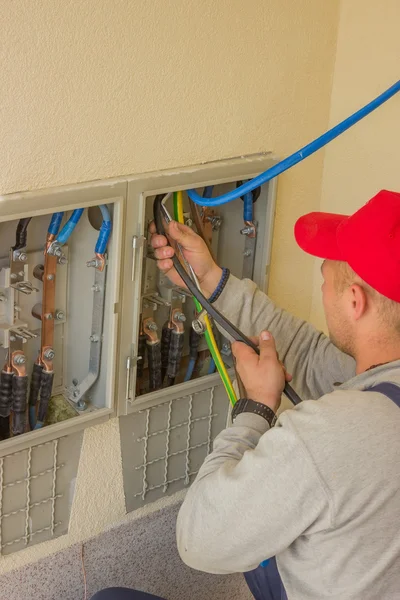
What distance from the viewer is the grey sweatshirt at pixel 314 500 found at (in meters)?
1.19

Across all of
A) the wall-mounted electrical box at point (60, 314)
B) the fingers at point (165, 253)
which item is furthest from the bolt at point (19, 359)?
the fingers at point (165, 253)

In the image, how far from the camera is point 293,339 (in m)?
1.71

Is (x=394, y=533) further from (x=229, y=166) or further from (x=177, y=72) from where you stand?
(x=177, y=72)

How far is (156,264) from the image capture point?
1.69 metres

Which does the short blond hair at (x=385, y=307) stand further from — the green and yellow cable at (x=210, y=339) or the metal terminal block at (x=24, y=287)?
the metal terminal block at (x=24, y=287)

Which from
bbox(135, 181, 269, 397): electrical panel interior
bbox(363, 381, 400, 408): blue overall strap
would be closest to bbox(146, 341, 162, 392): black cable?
bbox(135, 181, 269, 397): electrical panel interior

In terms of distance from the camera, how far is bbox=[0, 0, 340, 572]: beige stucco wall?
4.37 ft

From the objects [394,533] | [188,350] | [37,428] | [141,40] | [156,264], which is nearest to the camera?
[394,533]

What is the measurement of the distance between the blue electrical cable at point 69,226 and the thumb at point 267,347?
1.28 feet

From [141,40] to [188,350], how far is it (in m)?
0.69

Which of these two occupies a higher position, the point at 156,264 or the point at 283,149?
the point at 283,149

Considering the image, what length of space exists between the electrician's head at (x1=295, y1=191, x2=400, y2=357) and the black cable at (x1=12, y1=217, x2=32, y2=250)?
1.64ft

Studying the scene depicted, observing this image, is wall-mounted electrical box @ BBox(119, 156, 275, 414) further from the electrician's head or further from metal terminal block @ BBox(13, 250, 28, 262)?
the electrician's head

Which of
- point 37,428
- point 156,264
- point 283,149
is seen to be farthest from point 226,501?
point 283,149
